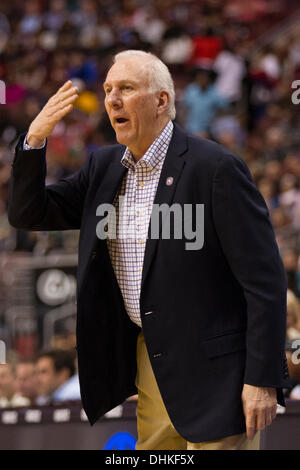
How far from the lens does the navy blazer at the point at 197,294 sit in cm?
215

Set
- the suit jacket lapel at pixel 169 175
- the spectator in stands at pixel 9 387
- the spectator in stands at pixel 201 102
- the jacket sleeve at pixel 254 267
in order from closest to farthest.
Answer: the jacket sleeve at pixel 254 267
the suit jacket lapel at pixel 169 175
the spectator in stands at pixel 9 387
the spectator in stands at pixel 201 102

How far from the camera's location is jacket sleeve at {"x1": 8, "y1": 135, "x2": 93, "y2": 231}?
2336 mm

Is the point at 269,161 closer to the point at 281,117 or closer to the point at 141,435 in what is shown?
the point at 281,117

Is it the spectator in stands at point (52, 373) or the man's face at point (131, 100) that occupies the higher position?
the man's face at point (131, 100)

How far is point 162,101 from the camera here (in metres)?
2.34

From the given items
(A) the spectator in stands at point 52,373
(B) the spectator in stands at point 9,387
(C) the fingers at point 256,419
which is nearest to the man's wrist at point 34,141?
(C) the fingers at point 256,419

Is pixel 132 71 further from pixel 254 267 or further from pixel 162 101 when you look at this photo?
pixel 254 267

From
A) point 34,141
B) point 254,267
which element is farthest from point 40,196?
point 254,267

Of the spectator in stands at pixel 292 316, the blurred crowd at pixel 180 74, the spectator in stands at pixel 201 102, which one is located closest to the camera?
the spectator in stands at pixel 292 316

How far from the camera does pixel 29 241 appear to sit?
22.1 feet

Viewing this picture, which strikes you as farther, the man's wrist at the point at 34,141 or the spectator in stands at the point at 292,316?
the spectator in stands at the point at 292,316

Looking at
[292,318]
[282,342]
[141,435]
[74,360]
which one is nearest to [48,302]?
[74,360]

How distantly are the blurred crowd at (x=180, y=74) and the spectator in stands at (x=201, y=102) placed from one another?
1 centimetres

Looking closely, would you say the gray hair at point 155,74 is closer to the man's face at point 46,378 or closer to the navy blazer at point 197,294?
the navy blazer at point 197,294
